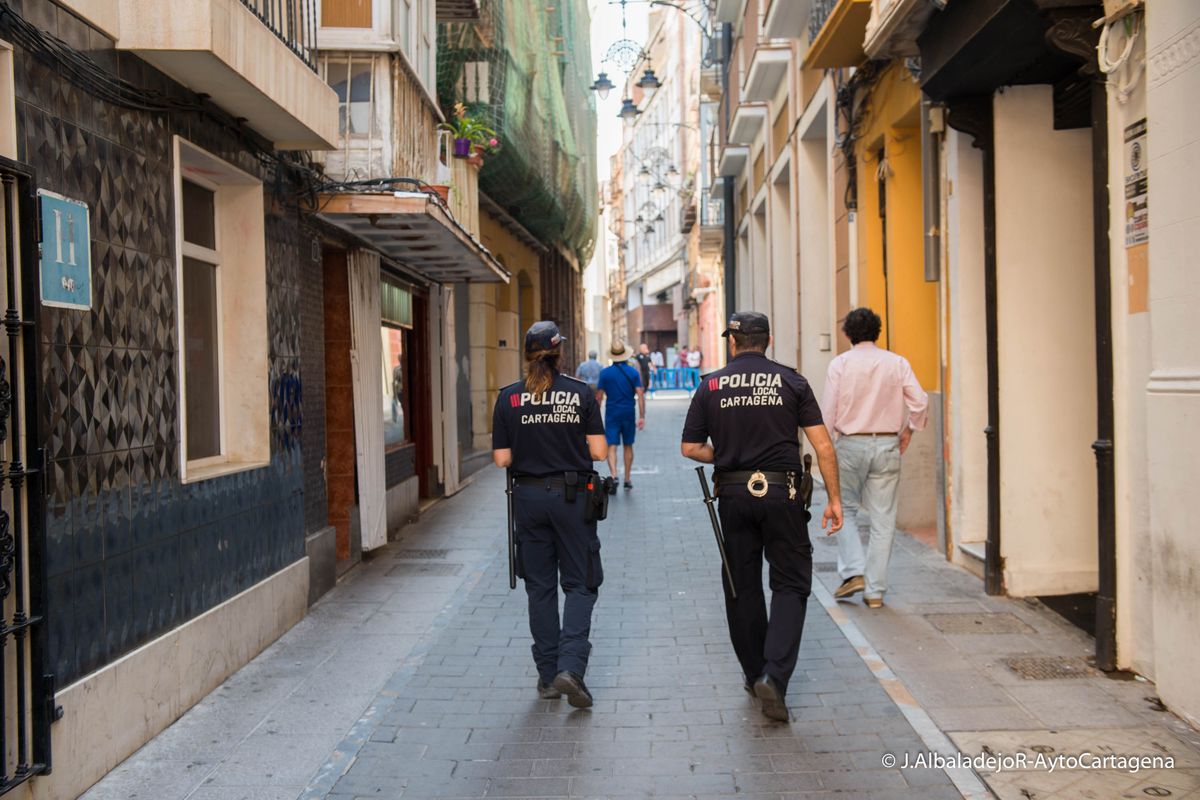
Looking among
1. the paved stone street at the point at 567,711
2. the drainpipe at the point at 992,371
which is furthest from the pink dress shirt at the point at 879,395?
the paved stone street at the point at 567,711

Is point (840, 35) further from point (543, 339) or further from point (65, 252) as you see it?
point (65, 252)

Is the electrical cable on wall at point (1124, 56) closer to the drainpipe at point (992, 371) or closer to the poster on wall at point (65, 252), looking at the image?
the drainpipe at point (992, 371)

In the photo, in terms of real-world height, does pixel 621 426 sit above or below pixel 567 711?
above

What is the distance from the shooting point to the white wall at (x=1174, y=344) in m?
5.11

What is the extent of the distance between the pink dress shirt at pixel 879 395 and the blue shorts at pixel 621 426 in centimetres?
653

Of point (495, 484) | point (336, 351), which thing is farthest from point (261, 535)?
point (495, 484)

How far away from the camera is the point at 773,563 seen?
219 inches

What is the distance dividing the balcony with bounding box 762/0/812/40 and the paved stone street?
25.0 feet

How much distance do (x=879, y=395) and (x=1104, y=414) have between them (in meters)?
1.72

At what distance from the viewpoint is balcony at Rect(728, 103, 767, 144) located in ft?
64.7

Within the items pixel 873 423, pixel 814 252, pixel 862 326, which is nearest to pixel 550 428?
pixel 873 423

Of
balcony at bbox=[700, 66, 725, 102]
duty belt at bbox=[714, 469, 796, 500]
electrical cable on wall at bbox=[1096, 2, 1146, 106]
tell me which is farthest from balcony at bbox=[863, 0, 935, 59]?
balcony at bbox=[700, 66, 725, 102]

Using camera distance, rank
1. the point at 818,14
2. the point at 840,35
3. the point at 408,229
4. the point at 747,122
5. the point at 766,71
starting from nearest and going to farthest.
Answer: the point at 408,229
the point at 840,35
the point at 818,14
the point at 766,71
the point at 747,122

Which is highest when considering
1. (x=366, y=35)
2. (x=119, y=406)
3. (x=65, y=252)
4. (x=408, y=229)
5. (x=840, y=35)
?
(x=840, y=35)
